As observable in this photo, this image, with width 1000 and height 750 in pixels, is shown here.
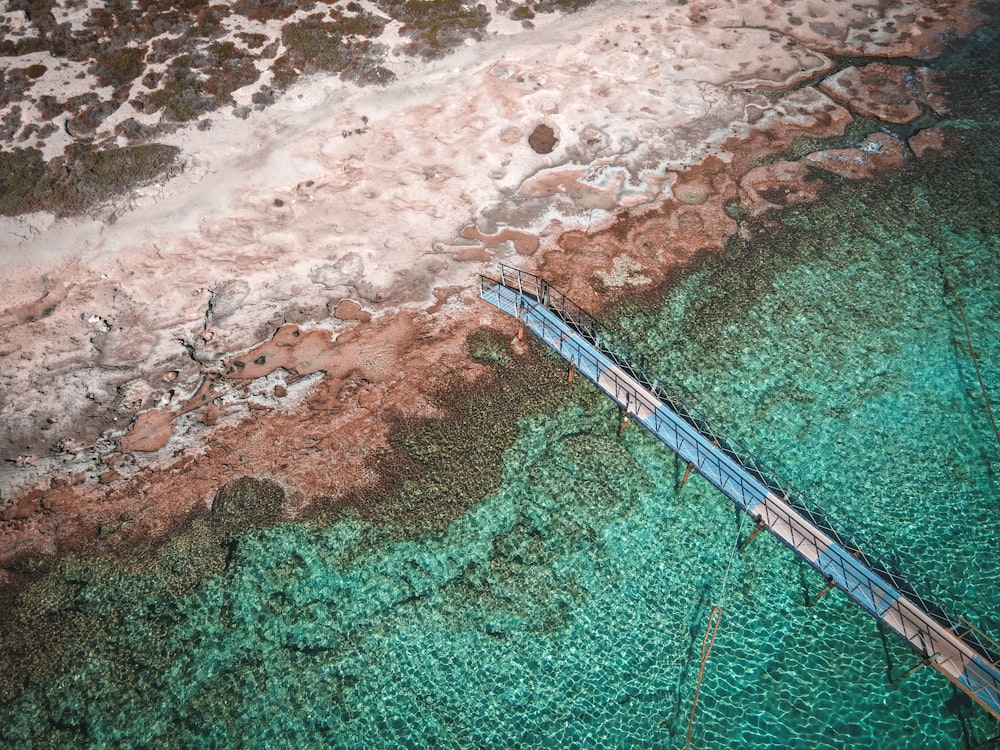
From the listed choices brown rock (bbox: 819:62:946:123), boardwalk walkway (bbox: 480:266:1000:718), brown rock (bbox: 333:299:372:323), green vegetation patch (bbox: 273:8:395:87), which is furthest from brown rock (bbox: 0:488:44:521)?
brown rock (bbox: 819:62:946:123)

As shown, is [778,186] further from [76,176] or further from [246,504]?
[76,176]

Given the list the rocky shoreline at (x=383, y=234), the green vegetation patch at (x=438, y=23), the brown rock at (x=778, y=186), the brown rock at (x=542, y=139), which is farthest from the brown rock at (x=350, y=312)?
the brown rock at (x=778, y=186)

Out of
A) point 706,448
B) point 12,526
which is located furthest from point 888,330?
point 12,526

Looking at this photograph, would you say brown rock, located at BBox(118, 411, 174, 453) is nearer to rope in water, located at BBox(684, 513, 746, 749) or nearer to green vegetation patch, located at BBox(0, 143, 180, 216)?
green vegetation patch, located at BBox(0, 143, 180, 216)

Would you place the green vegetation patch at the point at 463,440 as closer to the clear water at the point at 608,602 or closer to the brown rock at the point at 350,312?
the clear water at the point at 608,602

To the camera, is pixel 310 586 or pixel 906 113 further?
pixel 906 113

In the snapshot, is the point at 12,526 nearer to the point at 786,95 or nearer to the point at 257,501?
the point at 257,501
